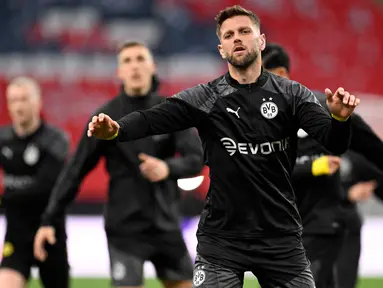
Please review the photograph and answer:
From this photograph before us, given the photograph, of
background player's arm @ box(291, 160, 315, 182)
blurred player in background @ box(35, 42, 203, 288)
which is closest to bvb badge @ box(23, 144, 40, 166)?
blurred player in background @ box(35, 42, 203, 288)

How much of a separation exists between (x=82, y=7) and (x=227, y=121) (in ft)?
48.3

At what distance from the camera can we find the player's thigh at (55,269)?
7.61 m

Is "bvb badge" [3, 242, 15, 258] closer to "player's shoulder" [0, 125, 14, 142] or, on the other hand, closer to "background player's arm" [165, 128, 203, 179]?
"player's shoulder" [0, 125, 14, 142]

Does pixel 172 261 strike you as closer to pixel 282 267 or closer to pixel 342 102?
pixel 282 267

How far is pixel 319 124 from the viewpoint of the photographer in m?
4.73

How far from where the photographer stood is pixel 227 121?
16.3 feet

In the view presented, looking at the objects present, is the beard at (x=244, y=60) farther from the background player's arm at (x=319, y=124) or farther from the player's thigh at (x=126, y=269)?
the player's thigh at (x=126, y=269)

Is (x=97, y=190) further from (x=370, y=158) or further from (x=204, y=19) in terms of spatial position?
(x=370, y=158)

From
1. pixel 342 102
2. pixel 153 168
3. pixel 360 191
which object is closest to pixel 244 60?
pixel 342 102

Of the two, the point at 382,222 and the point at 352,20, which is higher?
the point at 352,20

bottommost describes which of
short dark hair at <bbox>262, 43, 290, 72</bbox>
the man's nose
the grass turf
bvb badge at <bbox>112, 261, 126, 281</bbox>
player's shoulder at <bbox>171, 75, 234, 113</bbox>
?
the grass turf

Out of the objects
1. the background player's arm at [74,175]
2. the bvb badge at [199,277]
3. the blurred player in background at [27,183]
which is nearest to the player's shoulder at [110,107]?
the background player's arm at [74,175]

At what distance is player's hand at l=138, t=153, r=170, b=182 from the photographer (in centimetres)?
646

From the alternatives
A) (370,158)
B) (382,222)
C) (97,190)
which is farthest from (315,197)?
(97,190)
